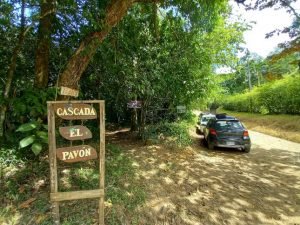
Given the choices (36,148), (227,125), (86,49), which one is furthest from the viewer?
(227,125)

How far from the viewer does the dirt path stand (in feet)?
15.0

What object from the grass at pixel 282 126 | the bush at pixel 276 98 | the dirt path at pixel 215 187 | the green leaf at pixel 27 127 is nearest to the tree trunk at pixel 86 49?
the green leaf at pixel 27 127

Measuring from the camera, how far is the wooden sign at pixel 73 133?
3.48 meters

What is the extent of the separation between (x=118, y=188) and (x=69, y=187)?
34.9 inches

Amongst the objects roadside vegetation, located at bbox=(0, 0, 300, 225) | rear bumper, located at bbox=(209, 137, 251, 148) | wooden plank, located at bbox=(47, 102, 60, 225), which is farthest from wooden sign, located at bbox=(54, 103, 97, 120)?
rear bumper, located at bbox=(209, 137, 251, 148)

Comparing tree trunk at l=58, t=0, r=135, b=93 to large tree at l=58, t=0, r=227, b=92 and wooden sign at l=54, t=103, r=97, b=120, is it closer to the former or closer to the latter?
large tree at l=58, t=0, r=227, b=92

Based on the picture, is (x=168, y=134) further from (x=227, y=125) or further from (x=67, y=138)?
(x=67, y=138)

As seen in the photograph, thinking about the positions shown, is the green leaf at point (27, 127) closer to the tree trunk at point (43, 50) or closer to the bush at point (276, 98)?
the tree trunk at point (43, 50)

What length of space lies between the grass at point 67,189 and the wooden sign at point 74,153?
96 centimetres

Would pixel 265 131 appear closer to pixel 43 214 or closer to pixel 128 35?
pixel 128 35

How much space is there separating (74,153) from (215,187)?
3.65m

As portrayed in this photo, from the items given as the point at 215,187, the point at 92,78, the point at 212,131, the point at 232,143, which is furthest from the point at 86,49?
the point at 232,143

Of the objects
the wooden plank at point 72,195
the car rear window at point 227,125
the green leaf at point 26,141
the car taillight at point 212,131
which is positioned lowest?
the wooden plank at point 72,195

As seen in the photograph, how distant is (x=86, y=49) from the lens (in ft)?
15.8
